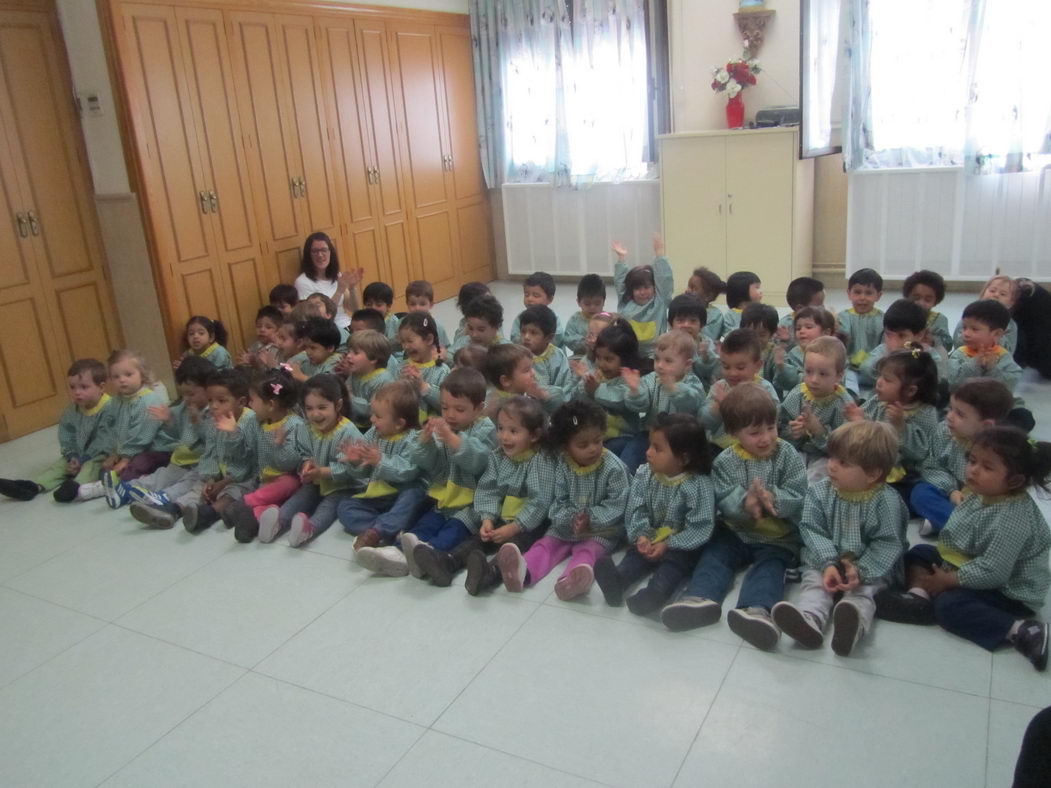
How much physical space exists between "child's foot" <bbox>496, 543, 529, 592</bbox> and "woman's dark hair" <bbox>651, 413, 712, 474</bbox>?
577 millimetres

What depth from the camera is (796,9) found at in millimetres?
5988

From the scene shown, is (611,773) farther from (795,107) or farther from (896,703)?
(795,107)

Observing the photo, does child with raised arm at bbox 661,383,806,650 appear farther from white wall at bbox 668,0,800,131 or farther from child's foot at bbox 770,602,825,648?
white wall at bbox 668,0,800,131

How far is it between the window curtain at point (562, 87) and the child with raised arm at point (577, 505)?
14.5ft

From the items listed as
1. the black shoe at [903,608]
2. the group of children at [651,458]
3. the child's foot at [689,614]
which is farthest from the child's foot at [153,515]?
the black shoe at [903,608]

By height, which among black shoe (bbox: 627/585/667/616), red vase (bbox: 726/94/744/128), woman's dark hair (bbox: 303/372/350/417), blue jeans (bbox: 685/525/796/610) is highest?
red vase (bbox: 726/94/744/128)

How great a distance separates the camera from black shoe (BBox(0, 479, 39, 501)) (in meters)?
3.80

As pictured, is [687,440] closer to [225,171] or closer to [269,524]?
[269,524]

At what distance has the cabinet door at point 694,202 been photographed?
20.0 feet

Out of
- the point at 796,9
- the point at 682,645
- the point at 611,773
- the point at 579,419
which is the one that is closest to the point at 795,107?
the point at 796,9

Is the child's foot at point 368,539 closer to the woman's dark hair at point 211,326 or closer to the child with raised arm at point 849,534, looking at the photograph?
the child with raised arm at point 849,534

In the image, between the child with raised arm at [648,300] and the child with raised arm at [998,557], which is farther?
the child with raised arm at [648,300]

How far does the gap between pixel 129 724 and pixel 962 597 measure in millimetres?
2223

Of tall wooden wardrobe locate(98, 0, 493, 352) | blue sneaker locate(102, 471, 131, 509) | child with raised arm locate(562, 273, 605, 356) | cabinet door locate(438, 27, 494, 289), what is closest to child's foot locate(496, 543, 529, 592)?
child with raised arm locate(562, 273, 605, 356)
